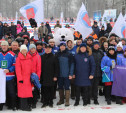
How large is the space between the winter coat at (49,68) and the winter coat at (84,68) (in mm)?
541

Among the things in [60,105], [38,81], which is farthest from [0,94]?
[60,105]

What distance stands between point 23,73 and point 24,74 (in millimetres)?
33

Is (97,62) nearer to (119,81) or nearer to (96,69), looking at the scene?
(96,69)

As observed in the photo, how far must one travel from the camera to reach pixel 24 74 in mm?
4453

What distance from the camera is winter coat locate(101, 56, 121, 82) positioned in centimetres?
496

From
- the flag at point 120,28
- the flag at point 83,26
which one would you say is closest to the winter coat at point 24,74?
the flag at point 83,26

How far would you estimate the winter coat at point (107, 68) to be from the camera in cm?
496

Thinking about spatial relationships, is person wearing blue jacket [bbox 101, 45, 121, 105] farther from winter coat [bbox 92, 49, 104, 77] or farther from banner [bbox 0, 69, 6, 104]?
Answer: banner [bbox 0, 69, 6, 104]

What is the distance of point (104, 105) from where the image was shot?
16.4 ft

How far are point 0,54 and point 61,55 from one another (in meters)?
1.48

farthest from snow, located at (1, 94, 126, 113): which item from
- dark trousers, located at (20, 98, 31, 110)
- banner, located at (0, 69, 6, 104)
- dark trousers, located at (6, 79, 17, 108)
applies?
banner, located at (0, 69, 6, 104)

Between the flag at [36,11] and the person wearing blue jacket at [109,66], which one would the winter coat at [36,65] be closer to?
the person wearing blue jacket at [109,66]

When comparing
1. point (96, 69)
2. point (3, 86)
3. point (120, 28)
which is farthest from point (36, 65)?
point (120, 28)

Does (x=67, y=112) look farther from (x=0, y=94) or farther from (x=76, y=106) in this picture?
(x=0, y=94)
